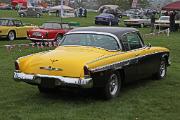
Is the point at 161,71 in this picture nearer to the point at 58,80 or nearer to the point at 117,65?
the point at 117,65

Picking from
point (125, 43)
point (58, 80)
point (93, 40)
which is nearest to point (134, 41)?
point (125, 43)

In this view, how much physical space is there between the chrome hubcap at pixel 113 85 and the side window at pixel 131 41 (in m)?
0.96

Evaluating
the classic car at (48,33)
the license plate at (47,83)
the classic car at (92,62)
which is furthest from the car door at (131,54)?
the classic car at (48,33)

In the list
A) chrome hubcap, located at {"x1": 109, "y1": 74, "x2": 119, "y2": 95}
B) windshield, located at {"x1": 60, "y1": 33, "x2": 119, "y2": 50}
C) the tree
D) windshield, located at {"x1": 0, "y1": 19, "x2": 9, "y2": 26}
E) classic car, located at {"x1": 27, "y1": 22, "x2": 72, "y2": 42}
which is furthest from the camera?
the tree

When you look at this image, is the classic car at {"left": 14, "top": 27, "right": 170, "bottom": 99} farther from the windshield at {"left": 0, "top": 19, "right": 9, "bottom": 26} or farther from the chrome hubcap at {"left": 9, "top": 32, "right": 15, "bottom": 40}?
the windshield at {"left": 0, "top": 19, "right": 9, "bottom": 26}

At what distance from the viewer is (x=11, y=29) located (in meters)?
27.0

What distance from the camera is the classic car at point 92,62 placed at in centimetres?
905

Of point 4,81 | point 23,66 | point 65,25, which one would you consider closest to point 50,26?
point 65,25

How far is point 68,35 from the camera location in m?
11.0

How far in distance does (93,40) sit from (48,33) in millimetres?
13725

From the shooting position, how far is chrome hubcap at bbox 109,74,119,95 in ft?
32.0

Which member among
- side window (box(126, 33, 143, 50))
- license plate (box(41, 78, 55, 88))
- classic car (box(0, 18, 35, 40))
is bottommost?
classic car (box(0, 18, 35, 40))

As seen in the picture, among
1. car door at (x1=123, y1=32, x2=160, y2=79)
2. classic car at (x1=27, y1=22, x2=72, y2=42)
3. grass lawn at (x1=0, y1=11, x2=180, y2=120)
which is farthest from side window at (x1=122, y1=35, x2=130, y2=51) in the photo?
classic car at (x1=27, y1=22, x2=72, y2=42)

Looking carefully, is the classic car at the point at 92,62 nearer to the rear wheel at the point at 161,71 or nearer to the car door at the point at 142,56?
the car door at the point at 142,56
